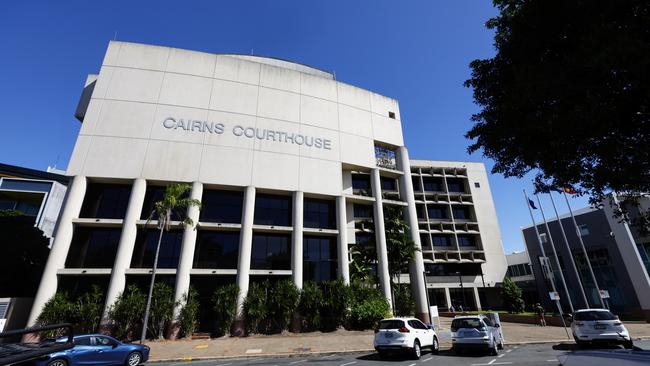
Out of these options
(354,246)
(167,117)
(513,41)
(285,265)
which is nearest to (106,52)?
(167,117)

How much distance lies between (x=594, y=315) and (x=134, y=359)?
2171 cm

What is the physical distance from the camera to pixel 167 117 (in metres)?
28.4

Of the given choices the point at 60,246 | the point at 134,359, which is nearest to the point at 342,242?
the point at 134,359

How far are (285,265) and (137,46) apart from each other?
25.1m

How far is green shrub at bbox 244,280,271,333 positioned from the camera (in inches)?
936

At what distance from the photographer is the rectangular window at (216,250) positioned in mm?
26547

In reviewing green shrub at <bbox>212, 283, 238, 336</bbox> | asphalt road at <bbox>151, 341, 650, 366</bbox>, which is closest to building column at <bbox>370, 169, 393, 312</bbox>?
asphalt road at <bbox>151, 341, 650, 366</bbox>

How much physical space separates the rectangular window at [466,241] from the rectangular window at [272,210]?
3573 centimetres

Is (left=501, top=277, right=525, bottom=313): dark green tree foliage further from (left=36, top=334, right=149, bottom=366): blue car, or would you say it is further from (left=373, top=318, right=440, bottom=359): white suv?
(left=36, top=334, right=149, bottom=366): blue car

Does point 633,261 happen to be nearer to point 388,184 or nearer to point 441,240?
point 441,240

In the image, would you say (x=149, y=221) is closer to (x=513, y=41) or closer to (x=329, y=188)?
(x=329, y=188)

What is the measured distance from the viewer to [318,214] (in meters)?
31.6

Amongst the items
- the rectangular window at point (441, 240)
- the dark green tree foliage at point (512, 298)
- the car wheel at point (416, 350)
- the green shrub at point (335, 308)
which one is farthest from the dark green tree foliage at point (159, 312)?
the dark green tree foliage at point (512, 298)

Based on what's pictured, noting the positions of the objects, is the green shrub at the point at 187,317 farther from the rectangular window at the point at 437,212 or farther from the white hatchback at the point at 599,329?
the rectangular window at the point at 437,212
